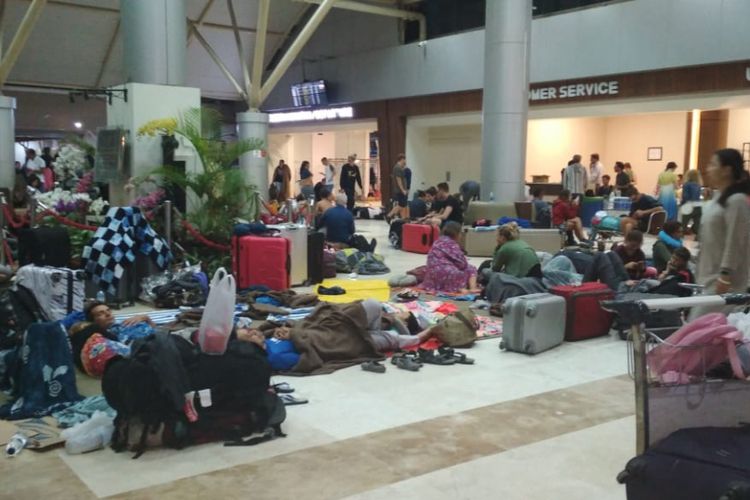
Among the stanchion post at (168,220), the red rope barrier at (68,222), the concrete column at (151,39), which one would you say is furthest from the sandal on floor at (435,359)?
the concrete column at (151,39)

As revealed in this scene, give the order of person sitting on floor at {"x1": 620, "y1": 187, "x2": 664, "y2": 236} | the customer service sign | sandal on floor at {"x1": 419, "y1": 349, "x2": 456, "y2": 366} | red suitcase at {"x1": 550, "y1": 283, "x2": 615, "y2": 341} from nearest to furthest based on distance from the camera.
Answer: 1. sandal on floor at {"x1": 419, "y1": 349, "x2": 456, "y2": 366}
2. red suitcase at {"x1": 550, "y1": 283, "x2": 615, "y2": 341}
3. person sitting on floor at {"x1": 620, "y1": 187, "x2": 664, "y2": 236}
4. the customer service sign

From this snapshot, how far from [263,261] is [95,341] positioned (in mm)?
3904

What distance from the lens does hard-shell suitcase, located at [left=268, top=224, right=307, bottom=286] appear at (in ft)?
33.0

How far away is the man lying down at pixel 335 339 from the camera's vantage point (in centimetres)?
616

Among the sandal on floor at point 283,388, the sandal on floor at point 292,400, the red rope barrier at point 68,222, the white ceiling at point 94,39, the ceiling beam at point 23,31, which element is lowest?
the sandal on floor at point 292,400

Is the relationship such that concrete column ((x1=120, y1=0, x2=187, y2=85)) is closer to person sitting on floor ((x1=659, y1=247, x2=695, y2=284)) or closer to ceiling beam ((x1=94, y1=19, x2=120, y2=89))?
person sitting on floor ((x1=659, y1=247, x2=695, y2=284))

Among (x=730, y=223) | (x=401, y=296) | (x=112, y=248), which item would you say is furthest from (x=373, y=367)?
(x=112, y=248)

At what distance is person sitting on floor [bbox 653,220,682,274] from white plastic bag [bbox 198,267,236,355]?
6360 mm

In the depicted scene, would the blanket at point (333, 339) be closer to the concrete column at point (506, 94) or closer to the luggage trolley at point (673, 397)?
the luggage trolley at point (673, 397)

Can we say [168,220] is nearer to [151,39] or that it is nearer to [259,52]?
[151,39]

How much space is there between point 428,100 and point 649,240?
9.51 metres

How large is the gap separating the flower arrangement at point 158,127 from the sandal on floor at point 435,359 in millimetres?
6512

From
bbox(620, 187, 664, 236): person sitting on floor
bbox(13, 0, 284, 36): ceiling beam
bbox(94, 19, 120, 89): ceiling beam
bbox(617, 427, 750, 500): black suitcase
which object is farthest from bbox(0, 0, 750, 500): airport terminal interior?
bbox(94, 19, 120, 89): ceiling beam

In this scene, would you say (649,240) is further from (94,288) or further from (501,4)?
(94,288)
